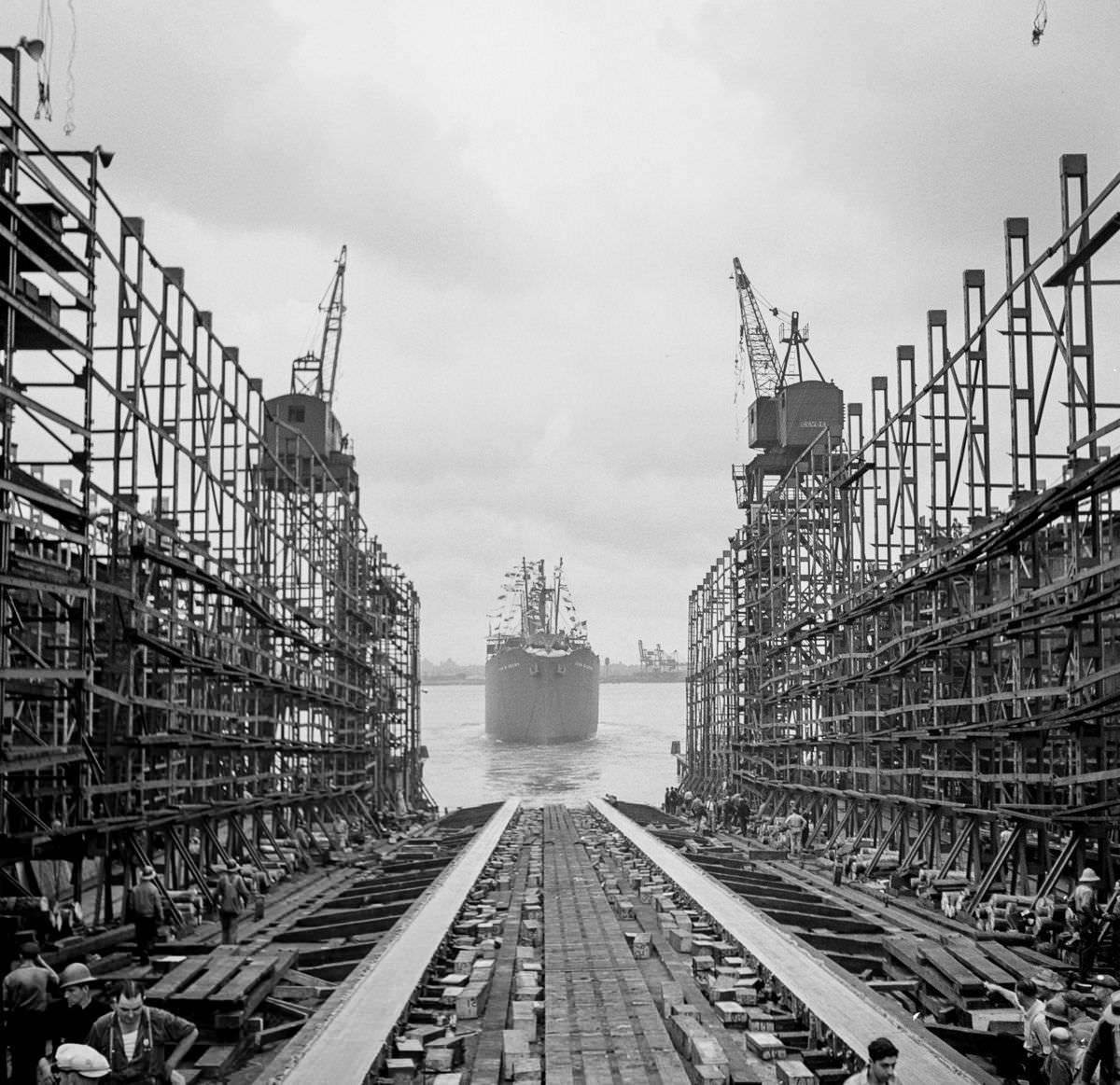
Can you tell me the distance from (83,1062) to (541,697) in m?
137

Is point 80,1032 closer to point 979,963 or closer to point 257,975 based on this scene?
point 257,975

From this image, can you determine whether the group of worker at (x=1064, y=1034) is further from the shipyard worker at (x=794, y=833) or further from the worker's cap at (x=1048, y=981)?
the shipyard worker at (x=794, y=833)

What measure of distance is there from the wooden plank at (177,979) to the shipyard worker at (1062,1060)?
Answer: 9.40 meters

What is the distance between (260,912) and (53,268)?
11.7 meters

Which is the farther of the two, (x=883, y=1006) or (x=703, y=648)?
(x=703, y=648)

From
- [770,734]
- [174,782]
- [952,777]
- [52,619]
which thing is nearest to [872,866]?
[952,777]

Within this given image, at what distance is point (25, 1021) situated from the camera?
1223cm

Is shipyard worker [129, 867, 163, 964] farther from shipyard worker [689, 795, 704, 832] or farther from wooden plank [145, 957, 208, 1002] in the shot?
shipyard worker [689, 795, 704, 832]

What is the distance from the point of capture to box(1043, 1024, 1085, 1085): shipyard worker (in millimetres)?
11070

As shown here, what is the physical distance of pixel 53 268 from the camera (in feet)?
61.3

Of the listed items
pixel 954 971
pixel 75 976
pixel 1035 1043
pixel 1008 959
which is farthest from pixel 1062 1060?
pixel 75 976

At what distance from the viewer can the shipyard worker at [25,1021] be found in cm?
1215

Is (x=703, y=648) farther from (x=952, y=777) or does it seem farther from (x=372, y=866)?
(x=952, y=777)

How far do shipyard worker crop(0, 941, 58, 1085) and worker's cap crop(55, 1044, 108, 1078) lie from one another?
2.21 meters
